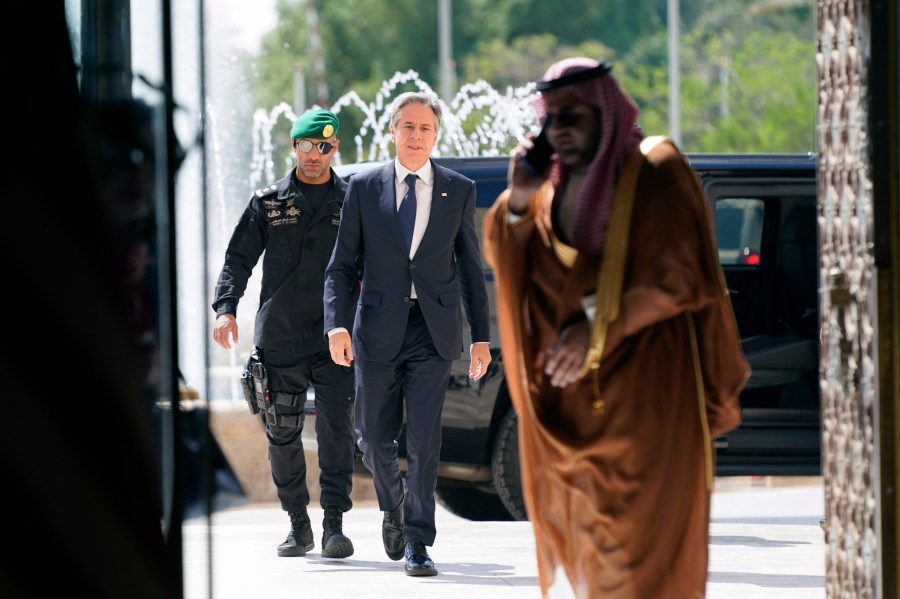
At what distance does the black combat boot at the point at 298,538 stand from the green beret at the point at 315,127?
5.58 ft

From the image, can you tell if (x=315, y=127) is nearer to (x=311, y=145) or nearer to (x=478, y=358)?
(x=311, y=145)

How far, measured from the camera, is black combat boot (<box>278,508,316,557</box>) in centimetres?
854

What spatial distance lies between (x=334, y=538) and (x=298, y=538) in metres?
0.23

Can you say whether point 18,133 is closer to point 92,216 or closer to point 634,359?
point 92,216

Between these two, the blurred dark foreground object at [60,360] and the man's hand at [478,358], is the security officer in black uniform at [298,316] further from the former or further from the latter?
the blurred dark foreground object at [60,360]

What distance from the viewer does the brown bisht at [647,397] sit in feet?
17.6

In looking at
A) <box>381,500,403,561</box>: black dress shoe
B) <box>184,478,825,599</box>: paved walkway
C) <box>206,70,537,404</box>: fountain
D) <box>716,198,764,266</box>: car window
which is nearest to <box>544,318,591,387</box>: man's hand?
<box>206,70,537,404</box>: fountain

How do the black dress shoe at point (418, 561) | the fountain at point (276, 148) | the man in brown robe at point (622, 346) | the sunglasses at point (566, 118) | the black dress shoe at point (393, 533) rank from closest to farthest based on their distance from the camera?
the man in brown robe at point (622, 346), the sunglasses at point (566, 118), the black dress shoe at point (418, 561), the black dress shoe at point (393, 533), the fountain at point (276, 148)

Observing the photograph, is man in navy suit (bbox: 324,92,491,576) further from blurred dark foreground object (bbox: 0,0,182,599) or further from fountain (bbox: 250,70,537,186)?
blurred dark foreground object (bbox: 0,0,182,599)

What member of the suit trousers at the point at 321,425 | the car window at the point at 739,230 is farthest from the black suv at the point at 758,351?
the suit trousers at the point at 321,425

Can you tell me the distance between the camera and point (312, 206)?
8523 millimetres

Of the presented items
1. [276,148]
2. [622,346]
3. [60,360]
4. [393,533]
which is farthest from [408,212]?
[276,148]

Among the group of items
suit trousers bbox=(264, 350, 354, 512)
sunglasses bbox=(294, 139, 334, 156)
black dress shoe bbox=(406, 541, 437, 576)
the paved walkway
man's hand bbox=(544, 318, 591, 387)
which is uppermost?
sunglasses bbox=(294, 139, 334, 156)

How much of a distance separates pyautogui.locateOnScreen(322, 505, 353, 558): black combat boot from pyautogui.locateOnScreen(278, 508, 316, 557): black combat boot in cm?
10
